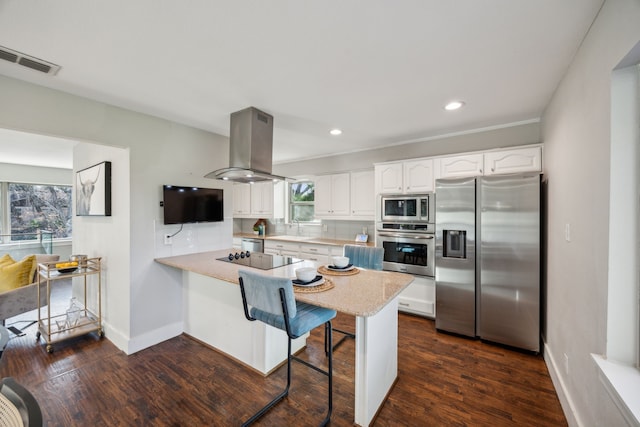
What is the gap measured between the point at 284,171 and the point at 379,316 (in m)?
3.97

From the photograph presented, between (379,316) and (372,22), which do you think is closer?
(372,22)

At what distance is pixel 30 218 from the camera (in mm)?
5484

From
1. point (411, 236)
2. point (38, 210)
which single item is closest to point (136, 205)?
point (411, 236)

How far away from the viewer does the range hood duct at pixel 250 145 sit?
97.5 inches

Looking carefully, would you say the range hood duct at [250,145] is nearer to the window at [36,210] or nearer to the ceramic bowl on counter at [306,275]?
the ceramic bowl on counter at [306,275]

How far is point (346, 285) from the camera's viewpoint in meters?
1.81

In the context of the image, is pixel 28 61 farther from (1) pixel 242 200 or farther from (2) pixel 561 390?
(2) pixel 561 390

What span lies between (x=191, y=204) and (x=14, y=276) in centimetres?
228

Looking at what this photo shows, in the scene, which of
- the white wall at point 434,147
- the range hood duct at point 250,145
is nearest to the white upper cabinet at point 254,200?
the white wall at point 434,147

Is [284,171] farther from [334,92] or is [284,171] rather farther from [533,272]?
[533,272]

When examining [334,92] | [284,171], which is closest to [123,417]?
[334,92]

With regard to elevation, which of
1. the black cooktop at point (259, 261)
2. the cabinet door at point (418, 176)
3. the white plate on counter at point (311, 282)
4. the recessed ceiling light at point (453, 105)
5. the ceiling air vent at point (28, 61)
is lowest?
the black cooktop at point (259, 261)

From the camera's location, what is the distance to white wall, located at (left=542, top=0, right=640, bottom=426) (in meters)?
1.22

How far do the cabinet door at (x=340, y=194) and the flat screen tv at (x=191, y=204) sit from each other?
184 cm
